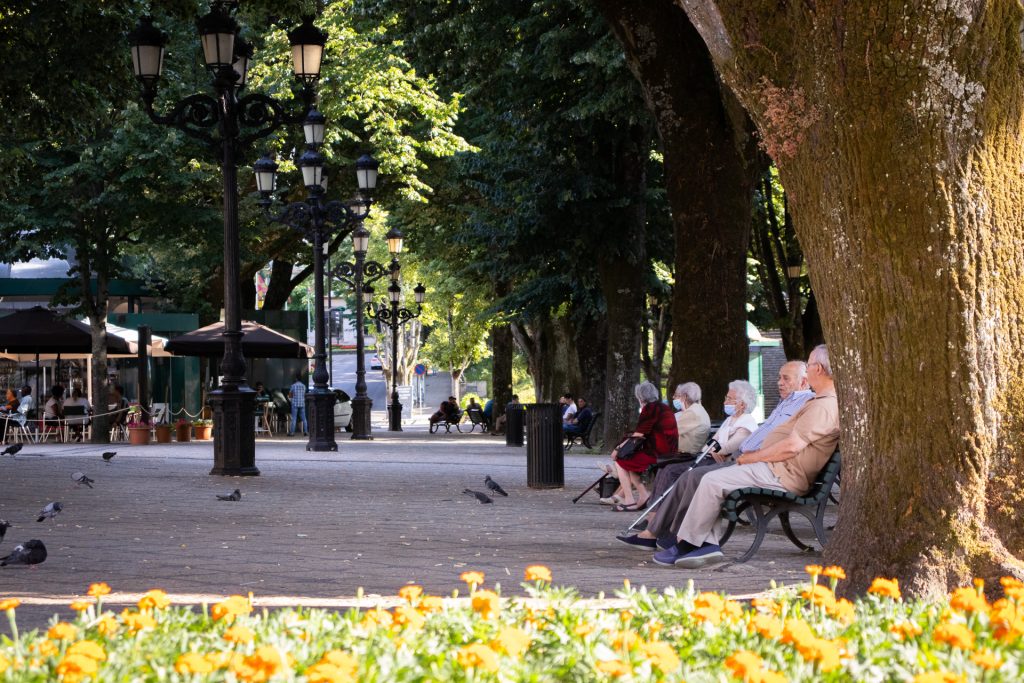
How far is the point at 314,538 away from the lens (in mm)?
10602

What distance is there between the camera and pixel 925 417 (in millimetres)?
6164

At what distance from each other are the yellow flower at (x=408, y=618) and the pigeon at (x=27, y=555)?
5043 mm

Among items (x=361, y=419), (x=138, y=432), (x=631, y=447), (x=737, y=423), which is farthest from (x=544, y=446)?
(x=361, y=419)

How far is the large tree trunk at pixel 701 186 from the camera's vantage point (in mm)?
15109

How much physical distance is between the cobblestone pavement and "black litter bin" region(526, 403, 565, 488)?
0.20 metres

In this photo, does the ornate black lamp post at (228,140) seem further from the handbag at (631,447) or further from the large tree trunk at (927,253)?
the large tree trunk at (927,253)

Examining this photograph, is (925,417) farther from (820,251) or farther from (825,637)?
(825,637)

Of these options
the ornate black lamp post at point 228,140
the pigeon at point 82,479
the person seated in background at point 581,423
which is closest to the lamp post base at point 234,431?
the ornate black lamp post at point 228,140

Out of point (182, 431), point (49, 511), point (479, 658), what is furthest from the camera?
point (182, 431)

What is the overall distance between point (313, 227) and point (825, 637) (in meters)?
22.4

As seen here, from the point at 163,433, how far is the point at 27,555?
22767 mm

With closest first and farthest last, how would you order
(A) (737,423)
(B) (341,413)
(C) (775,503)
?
1. (C) (775,503)
2. (A) (737,423)
3. (B) (341,413)

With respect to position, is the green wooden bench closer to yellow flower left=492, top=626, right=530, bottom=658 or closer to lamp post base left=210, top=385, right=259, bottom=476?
yellow flower left=492, top=626, right=530, bottom=658

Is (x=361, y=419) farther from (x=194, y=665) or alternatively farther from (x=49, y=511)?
(x=194, y=665)
